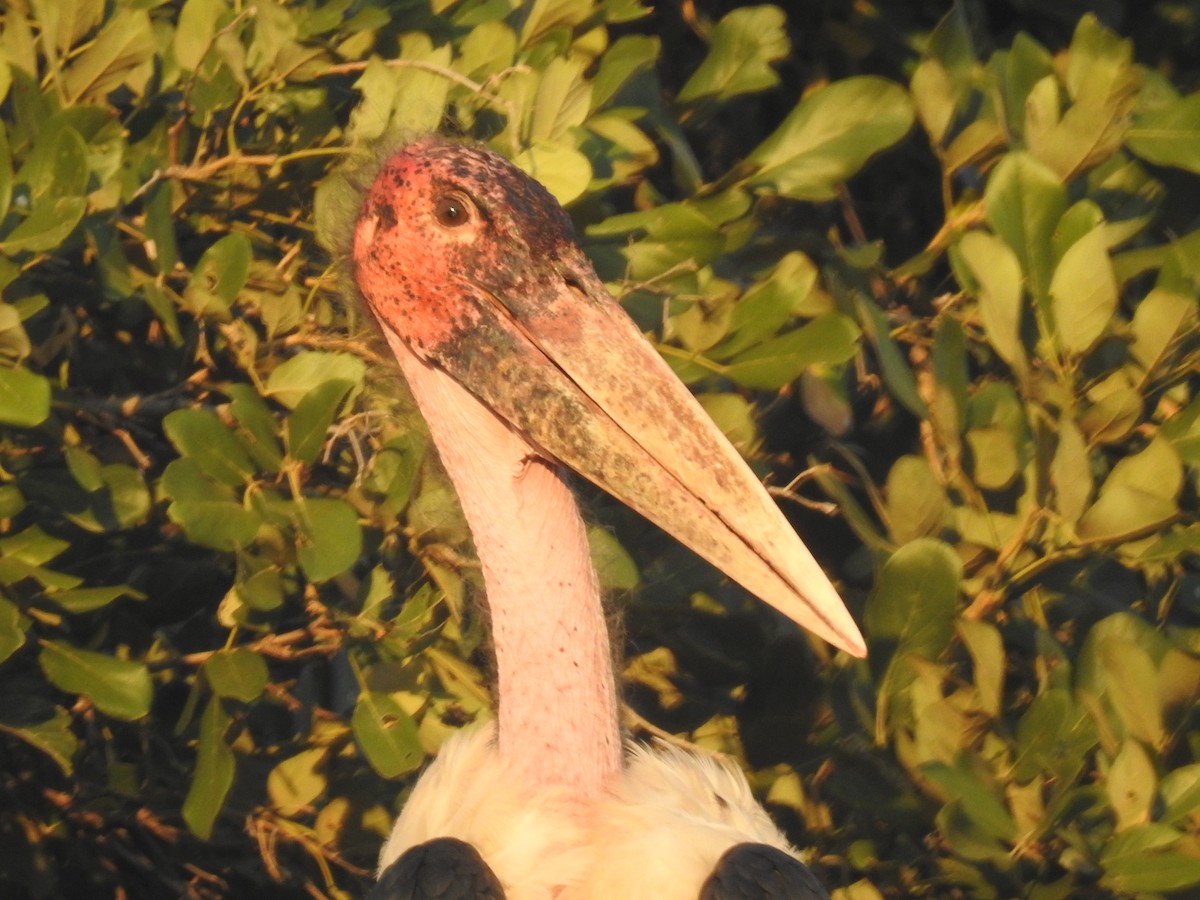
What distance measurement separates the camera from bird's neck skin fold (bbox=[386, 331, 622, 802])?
2.45m

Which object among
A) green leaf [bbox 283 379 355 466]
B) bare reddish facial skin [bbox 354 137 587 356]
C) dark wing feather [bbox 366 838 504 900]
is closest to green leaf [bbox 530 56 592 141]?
bare reddish facial skin [bbox 354 137 587 356]

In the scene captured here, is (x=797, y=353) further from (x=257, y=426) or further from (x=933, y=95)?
(x=257, y=426)

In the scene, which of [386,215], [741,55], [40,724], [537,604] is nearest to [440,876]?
[537,604]

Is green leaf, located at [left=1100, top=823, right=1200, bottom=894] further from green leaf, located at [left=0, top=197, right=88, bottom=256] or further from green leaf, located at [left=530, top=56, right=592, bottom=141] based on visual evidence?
green leaf, located at [left=0, top=197, right=88, bottom=256]

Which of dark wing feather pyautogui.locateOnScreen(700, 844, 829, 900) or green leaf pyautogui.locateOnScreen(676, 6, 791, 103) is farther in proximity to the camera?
green leaf pyautogui.locateOnScreen(676, 6, 791, 103)

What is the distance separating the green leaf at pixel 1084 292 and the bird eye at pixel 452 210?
100 centimetres

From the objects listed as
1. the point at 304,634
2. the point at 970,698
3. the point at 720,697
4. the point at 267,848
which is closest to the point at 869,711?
the point at 970,698

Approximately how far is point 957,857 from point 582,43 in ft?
5.04

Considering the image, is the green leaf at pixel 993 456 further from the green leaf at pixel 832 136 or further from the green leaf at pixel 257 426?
the green leaf at pixel 257 426

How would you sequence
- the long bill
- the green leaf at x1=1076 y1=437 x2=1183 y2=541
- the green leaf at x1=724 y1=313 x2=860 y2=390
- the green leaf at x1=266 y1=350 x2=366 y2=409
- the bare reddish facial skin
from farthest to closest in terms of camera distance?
the green leaf at x1=724 y1=313 x2=860 y2=390, the green leaf at x1=266 y1=350 x2=366 y2=409, the green leaf at x1=1076 y1=437 x2=1183 y2=541, the bare reddish facial skin, the long bill

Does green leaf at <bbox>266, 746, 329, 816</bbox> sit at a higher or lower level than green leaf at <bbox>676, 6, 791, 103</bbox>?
lower

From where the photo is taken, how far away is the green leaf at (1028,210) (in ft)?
9.31

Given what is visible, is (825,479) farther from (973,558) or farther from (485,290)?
(485,290)

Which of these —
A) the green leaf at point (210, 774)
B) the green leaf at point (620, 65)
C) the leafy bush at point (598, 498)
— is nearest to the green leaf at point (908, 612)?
the leafy bush at point (598, 498)
